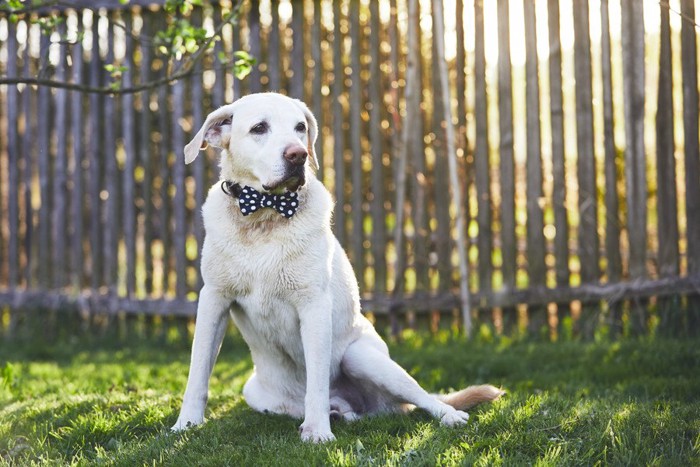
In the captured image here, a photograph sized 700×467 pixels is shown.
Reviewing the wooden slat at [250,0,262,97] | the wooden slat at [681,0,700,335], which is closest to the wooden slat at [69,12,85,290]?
the wooden slat at [250,0,262,97]

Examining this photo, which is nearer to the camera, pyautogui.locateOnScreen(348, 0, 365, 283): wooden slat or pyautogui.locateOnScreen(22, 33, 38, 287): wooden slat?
pyautogui.locateOnScreen(348, 0, 365, 283): wooden slat

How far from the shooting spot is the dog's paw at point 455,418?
3.51 metres

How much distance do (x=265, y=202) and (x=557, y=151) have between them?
293cm

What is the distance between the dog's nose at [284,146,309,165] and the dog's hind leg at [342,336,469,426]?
0.99m

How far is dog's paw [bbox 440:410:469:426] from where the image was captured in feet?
11.5

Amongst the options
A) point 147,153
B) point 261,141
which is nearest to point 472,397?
point 261,141

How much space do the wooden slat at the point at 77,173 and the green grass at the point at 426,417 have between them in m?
1.28

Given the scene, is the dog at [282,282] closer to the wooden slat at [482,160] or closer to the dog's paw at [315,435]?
the dog's paw at [315,435]

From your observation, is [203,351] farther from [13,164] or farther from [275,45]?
[13,164]

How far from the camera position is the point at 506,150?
588 centimetres

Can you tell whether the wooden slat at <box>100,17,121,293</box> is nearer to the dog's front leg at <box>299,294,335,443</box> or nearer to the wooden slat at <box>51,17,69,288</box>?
the wooden slat at <box>51,17,69,288</box>

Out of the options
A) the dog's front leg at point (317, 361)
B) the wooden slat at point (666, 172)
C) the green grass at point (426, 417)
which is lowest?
the green grass at point (426, 417)

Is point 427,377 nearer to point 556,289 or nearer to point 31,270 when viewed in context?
point 556,289

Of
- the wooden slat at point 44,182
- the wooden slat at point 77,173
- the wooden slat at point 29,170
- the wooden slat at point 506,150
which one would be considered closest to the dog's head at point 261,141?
the wooden slat at point 506,150
